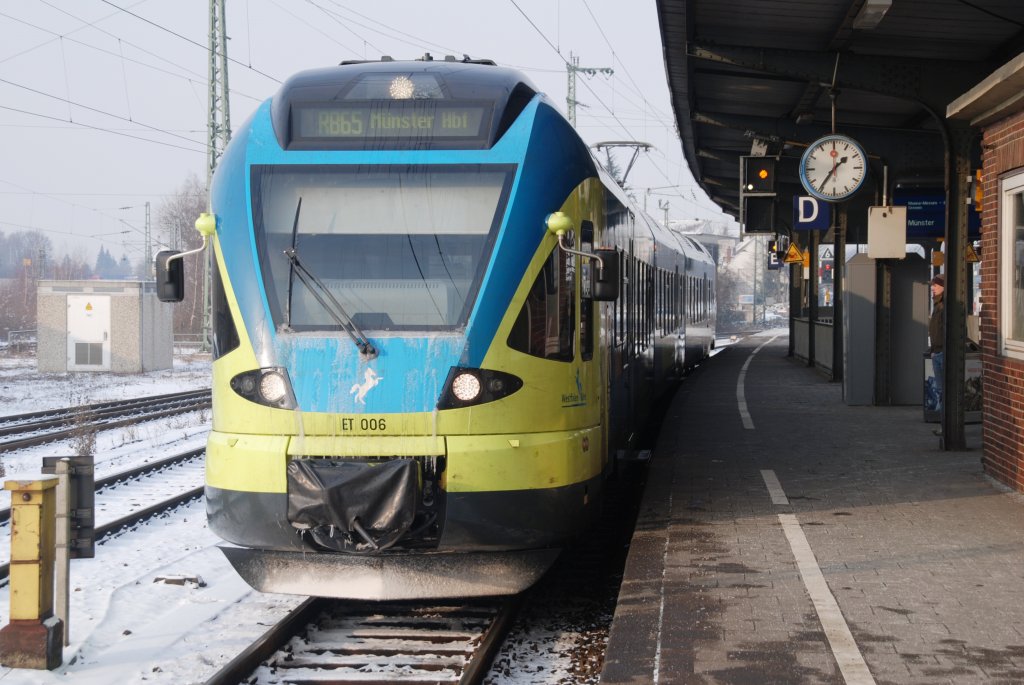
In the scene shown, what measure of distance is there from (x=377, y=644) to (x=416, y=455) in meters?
1.15

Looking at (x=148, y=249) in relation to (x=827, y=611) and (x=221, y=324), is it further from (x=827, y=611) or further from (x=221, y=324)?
(x=827, y=611)

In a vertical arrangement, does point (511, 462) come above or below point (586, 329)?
below

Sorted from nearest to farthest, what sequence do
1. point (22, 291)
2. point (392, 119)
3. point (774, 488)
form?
point (392, 119) < point (774, 488) < point (22, 291)

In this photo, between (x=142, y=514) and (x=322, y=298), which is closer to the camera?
(x=322, y=298)

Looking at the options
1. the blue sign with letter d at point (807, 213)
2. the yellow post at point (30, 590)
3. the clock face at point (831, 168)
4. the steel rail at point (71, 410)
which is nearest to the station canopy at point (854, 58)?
the clock face at point (831, 168)

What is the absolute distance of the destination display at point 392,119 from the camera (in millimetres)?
7488

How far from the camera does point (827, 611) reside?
20.7 feet

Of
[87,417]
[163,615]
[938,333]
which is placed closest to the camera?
[163,615]

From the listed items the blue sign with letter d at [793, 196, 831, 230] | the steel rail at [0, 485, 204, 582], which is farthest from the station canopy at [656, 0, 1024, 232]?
the steel rail at [0, 485, 204, 582]

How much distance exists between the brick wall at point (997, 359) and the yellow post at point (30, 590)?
7052 millimetres

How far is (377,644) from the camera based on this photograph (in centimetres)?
722

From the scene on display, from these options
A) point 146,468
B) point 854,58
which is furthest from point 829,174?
point 146,468

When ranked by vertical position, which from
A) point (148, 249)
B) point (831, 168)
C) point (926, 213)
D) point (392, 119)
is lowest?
point (392, 119)

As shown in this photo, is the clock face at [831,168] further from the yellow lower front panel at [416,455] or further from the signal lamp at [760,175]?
the yellow lower front panel at [416,455]
